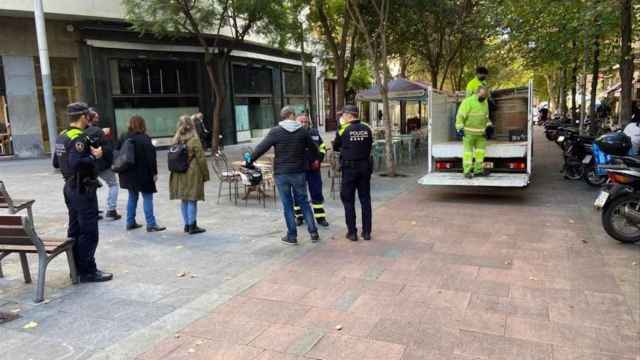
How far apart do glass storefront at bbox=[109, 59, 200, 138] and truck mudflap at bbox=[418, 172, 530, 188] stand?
13.9m

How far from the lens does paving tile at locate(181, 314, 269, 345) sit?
12.4 ft

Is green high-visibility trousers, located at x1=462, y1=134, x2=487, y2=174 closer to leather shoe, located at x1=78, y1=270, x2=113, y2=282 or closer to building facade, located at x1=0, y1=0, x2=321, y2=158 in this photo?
leather shoe, located at x1=78, y1=270, x2=113, y2=282

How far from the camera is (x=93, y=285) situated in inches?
195

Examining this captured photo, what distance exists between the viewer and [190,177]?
680 cm

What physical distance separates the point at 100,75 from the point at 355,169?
602 inches

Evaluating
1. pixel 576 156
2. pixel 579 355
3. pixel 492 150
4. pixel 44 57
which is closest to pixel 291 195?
pixel 579 355

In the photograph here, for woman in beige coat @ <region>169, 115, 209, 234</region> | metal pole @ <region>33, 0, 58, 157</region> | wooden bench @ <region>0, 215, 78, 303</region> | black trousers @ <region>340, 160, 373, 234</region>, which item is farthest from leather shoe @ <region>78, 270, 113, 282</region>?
metal pole @ <region>33, 0, 58, 157</region>

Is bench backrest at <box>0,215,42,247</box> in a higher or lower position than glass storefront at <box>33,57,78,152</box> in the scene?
lower

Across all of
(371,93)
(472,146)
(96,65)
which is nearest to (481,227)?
(472,146)

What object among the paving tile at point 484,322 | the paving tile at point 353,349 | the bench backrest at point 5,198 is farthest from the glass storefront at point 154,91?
the paving tile at point 484,322

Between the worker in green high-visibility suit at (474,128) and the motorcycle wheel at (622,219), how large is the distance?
2933 mm

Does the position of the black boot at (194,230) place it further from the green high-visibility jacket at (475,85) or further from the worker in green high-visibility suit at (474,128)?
the green high-visibility jacket at (475,85)

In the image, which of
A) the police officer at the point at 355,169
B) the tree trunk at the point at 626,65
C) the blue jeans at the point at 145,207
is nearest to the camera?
the police officer at the point at 355,169

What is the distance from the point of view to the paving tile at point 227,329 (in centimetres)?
377
